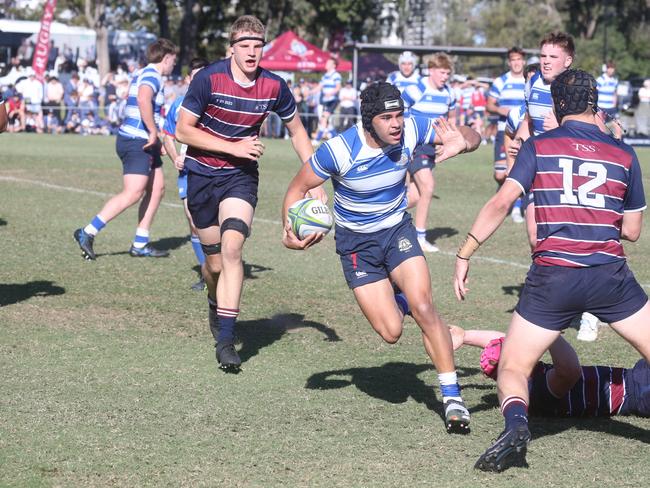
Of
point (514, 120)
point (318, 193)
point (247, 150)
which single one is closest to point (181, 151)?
point (247, 150)

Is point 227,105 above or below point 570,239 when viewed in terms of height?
above

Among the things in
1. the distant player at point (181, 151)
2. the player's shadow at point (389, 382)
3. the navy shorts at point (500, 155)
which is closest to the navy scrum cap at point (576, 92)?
the player's shadow at point (389, 382)

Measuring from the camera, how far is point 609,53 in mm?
67688

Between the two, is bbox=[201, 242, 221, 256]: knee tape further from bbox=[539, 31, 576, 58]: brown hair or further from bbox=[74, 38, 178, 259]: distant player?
bbox=[74, 38, 178, 259]: distant player

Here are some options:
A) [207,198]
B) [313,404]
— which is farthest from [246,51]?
[313,404]

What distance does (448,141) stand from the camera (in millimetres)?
6910

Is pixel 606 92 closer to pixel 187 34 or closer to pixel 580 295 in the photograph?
pixel 580 295

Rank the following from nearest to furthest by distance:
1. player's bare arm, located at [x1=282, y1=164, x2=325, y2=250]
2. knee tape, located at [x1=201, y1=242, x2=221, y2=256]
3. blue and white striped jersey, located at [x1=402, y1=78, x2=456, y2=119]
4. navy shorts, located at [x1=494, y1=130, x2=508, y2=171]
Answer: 1. player's bare arm, located at [x1=282, y1=164, x2=325, y2=250]
2. knee tape, located at [x1=201, y1=242, x2=221, y2=256]
3. blue and white striped jersey, located at [x1=402, y1=78, x2=456, y2=119]
4. navy shorts, located at [x1=494, y1=130, x2=508, y2=171]

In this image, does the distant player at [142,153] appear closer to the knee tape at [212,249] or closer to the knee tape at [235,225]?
the knee tape at [212,249]

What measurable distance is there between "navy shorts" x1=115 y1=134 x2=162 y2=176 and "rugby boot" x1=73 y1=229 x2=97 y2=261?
0.81 m

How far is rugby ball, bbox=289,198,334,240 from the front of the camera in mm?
6488

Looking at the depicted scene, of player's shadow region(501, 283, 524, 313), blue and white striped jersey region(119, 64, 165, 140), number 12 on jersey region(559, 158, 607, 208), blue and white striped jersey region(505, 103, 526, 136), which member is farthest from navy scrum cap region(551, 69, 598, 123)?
blue and white striped jersey region(119, 64, 165, 140)

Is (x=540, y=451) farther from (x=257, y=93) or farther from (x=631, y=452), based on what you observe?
(x=257, y=93)

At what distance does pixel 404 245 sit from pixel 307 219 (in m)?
0.60
